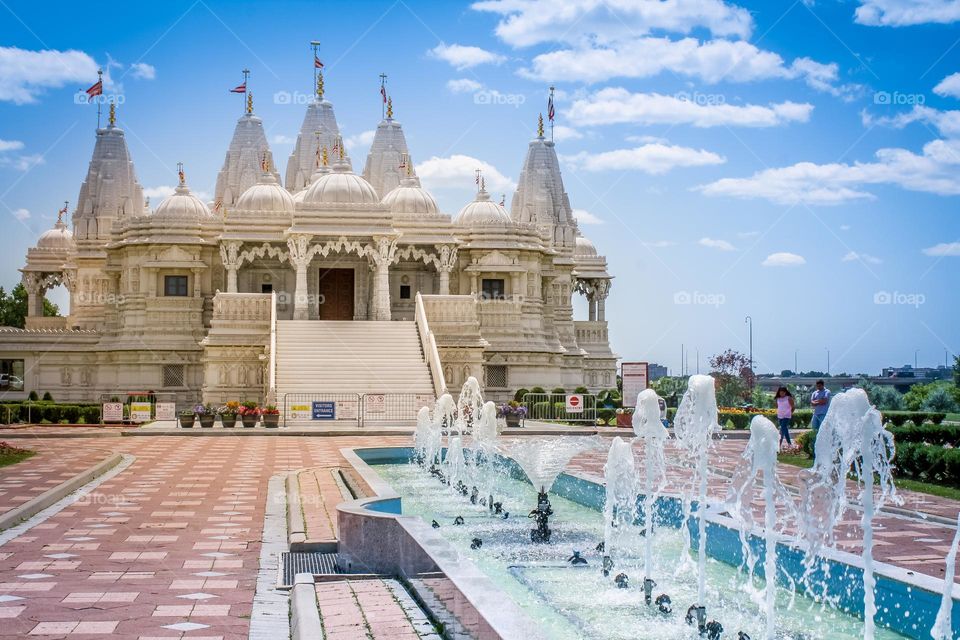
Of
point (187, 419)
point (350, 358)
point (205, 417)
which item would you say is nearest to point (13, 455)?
point (187, 419)

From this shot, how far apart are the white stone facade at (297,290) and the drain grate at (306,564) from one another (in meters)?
26.3

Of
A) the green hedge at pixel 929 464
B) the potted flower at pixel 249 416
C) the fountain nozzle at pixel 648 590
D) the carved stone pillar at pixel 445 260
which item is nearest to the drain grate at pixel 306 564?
the fountain nozzle at pixel 648 590

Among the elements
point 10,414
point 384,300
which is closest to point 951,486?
point 384,300

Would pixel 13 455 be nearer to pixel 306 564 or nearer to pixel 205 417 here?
pixel 205 417

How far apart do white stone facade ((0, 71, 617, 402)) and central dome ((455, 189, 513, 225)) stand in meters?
0.09

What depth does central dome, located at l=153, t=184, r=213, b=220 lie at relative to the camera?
44.8 m

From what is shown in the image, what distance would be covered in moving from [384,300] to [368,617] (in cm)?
3329

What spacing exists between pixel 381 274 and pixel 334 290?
4.22m

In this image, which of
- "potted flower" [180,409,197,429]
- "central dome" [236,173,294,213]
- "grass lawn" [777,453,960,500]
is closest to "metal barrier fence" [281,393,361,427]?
"potted flower" [180,409,197,429]

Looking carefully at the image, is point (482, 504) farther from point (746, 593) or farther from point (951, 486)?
point (951, 486)

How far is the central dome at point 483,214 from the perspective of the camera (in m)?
46.0

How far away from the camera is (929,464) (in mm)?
18203

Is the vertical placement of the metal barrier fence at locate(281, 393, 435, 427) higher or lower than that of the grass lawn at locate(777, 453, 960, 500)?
higher

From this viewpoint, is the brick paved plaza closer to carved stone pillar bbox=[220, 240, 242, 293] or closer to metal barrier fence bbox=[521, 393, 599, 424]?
metal barrier fence bbox=[521, 393, 599, 424]
